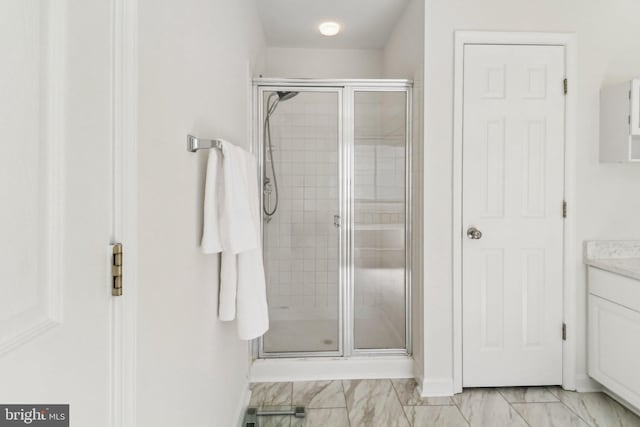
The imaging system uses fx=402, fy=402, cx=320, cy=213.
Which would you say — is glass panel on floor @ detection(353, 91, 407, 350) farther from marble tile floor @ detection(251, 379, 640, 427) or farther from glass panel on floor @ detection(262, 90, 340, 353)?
marble tile floor @ detection(251, 379, 640, 427)

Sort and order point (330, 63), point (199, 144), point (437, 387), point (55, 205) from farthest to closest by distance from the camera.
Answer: point (330, 63) → point (437, 387) → point (199, 144) → point (55, 205)

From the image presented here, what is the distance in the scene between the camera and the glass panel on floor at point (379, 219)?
2.77m

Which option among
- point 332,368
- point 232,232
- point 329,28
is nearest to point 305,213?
point 332,368

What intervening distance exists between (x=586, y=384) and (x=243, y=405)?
2114 millimetres

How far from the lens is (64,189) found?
630mm

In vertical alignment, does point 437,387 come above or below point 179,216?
below

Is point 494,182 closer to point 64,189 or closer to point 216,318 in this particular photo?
point 216,318

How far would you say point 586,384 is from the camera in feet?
8.25

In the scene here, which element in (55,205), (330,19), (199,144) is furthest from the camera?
(330,19)

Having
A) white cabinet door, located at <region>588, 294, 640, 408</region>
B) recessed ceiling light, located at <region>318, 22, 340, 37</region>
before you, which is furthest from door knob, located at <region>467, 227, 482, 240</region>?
recessed ceiling light, located at <region>318, 22, 340, 37</region>

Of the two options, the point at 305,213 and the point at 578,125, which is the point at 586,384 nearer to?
the point at 578,125

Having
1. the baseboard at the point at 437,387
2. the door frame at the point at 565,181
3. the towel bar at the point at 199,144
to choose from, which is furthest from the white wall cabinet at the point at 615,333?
the towel bar at the point at 199,144

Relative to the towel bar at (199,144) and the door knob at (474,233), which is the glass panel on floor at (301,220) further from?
the towel bar at (199,144)

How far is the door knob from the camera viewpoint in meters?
2.47
